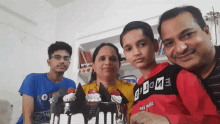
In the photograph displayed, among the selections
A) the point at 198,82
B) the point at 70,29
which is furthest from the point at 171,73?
the point at 70,29

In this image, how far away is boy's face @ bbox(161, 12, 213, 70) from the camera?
0.38 meters

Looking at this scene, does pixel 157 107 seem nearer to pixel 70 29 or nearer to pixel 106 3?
pixel 106 3

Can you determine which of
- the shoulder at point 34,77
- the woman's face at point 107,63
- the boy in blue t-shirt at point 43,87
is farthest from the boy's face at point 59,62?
the woman's face at point 107,63

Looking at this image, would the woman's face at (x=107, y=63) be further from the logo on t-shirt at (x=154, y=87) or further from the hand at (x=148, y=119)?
the hand at (x=148, y=119)

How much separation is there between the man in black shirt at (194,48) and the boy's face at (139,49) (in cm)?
6

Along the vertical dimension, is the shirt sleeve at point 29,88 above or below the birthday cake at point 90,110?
above

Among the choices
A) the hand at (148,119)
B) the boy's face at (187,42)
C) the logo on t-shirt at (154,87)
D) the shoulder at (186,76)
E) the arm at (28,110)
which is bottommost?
the arm at (28,110)

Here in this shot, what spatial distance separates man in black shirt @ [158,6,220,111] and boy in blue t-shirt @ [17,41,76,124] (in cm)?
70

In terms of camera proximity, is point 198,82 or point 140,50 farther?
point 140,50

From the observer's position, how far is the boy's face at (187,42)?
38cm

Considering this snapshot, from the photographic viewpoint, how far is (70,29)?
160cm

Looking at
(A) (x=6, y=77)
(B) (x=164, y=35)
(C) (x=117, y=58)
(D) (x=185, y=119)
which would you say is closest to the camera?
(D) (x=185, y=119)

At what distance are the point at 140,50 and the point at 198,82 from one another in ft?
0.60

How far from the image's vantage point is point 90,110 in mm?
383
